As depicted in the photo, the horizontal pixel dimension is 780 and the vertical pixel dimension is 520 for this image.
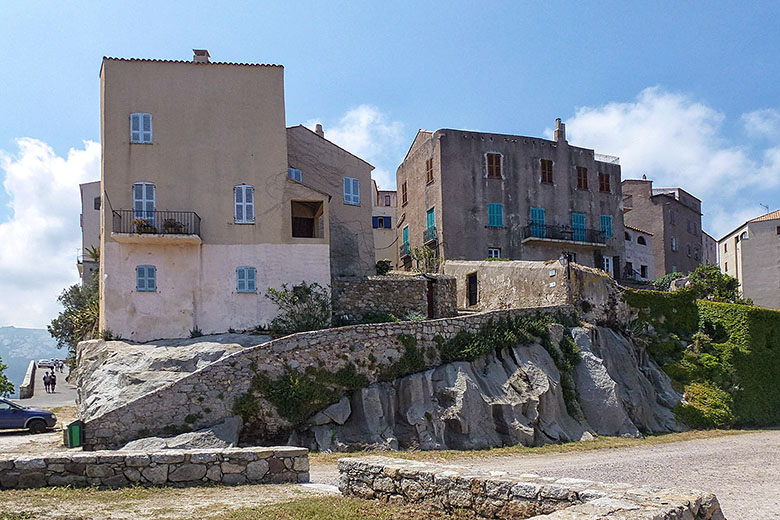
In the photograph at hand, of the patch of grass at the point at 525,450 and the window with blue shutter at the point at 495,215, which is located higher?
the window with blue shutter at the point at 495,215

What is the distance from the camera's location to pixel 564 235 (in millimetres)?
44812

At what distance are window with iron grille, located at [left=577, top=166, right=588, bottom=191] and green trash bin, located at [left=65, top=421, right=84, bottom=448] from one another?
1405 inches

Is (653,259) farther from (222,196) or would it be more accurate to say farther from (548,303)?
(222,196)

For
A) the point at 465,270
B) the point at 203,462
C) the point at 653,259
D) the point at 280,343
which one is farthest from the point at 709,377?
the point at 653,259

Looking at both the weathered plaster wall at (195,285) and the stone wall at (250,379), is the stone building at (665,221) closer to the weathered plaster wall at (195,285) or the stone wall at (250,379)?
the weathered plaster wall at (195,285)

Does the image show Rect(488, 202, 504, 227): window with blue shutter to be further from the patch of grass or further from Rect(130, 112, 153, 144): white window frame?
Rect(130, 112, 153, 144): white window frame

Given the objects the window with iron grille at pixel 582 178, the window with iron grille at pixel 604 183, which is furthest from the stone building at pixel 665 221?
the window with iron grille at pixel 582 178

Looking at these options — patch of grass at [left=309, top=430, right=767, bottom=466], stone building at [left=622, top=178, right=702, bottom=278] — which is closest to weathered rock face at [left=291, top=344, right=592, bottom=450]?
patch of grass at [left=309, top=430, right=767, bottom=466]

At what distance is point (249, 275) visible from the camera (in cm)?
2869

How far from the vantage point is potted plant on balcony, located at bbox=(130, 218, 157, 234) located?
27625mm

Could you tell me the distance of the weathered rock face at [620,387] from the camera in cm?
2492

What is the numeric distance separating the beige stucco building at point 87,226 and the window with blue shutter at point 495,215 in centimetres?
3284

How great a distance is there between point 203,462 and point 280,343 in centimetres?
953

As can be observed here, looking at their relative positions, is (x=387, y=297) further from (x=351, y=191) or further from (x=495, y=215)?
(x=495, y=215)
